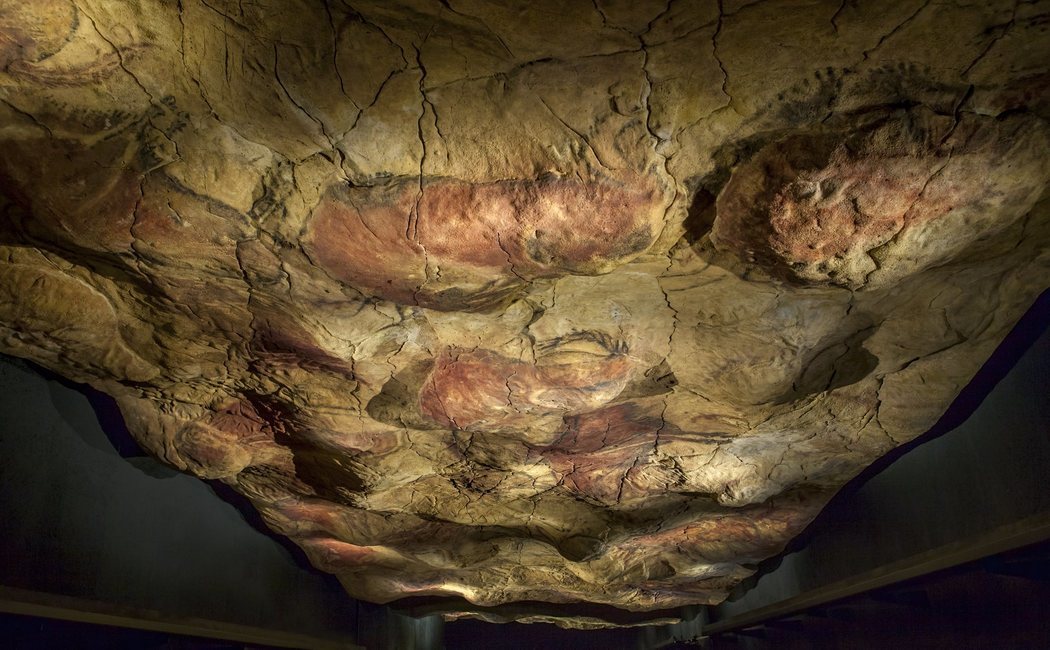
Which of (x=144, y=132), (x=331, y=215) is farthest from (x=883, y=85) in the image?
(x=144, y=132)

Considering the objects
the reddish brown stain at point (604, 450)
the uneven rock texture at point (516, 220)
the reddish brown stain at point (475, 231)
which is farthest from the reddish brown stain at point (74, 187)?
the reddish brown stain at point (604, 450)

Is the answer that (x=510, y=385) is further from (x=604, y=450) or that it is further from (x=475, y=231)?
(x=475, y=231)

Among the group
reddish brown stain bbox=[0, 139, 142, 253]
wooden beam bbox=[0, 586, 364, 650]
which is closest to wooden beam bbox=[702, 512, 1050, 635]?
reddish brown stain bbox=[0, 139, 142, 253]

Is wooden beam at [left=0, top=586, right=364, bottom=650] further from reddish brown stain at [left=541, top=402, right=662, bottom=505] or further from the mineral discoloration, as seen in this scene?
the mineral discoloration

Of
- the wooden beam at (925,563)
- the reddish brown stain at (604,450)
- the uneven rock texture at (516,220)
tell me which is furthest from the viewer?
the reddish brown stain at (604,450)

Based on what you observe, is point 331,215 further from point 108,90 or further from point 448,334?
point 448,334

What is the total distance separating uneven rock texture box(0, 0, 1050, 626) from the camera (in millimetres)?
1344

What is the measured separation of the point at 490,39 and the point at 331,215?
62 cm

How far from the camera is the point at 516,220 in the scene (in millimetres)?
1626

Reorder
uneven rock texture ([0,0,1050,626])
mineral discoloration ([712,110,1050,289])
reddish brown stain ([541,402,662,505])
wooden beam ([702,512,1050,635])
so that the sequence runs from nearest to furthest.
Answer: uneven rock texture ([0,0,1050,626]), mineral discoloration ([712,110,1050,289]), wooden beam ([702,512,1050,635]), reddish brown stain ([541,402,662,505])

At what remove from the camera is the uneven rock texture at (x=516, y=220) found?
52.9 inches

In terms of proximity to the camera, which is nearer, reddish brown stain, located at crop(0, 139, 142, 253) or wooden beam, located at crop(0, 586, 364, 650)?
reddish brown stain, located at crop(0, 139, 142, 253)

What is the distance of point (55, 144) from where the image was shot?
152cm

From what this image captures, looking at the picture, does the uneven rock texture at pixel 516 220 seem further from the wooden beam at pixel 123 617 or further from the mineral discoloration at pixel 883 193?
the wooden beam at pixel 123 617
